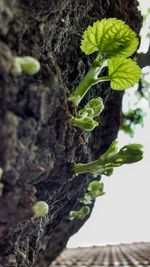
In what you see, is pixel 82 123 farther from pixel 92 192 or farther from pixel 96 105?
pixel 92 192

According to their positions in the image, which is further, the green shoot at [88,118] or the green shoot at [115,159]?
the green shoot at [115,159]

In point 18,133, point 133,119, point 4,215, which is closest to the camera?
point 18,133

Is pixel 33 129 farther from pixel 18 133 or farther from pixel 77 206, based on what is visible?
pixel 77 206

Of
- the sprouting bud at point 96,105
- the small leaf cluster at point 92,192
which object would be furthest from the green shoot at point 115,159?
the small leaf cluster at point 92,192

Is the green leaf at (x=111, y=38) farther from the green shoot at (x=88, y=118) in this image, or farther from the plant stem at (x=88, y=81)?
the green shoot at (x=88, y=118)

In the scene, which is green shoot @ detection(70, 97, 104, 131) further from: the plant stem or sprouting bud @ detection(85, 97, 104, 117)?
the plant stem

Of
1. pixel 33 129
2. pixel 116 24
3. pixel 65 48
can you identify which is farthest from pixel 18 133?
pixel 65 48

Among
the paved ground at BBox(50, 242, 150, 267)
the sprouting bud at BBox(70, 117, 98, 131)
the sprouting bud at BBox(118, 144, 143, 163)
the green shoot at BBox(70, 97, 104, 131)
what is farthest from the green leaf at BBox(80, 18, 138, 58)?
the paved ground at BBox(50, 242, 150, 267)
